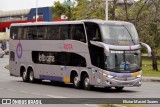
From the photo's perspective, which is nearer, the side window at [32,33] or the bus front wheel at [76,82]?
the bus front wheel at [76,82]

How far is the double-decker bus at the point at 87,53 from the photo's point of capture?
1047 inches

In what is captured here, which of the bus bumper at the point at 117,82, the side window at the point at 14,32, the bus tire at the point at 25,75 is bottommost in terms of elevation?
the bus tire at the point at 25,75

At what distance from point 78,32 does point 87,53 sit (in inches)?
58.3

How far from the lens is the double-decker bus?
2659cm

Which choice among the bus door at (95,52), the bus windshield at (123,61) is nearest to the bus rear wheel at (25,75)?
the bus door at (95,52)

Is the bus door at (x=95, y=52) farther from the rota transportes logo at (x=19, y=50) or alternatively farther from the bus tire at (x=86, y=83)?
the rota transportes logo at (x=19, y=50)

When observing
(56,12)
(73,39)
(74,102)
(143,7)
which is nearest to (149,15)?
(143,7)

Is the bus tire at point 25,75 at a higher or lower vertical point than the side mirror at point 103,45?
lower

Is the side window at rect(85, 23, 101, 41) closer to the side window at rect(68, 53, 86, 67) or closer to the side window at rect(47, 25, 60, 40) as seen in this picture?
the side window at rect(68, 53, 86, 67)

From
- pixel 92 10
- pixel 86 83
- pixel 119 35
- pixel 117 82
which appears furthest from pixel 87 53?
pixel 92 10

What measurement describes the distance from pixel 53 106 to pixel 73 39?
10.6 m

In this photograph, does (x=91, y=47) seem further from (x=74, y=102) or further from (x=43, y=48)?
(x=74, y=102)

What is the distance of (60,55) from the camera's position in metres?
30.1

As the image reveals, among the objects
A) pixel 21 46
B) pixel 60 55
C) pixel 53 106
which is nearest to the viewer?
pixel 53 106
